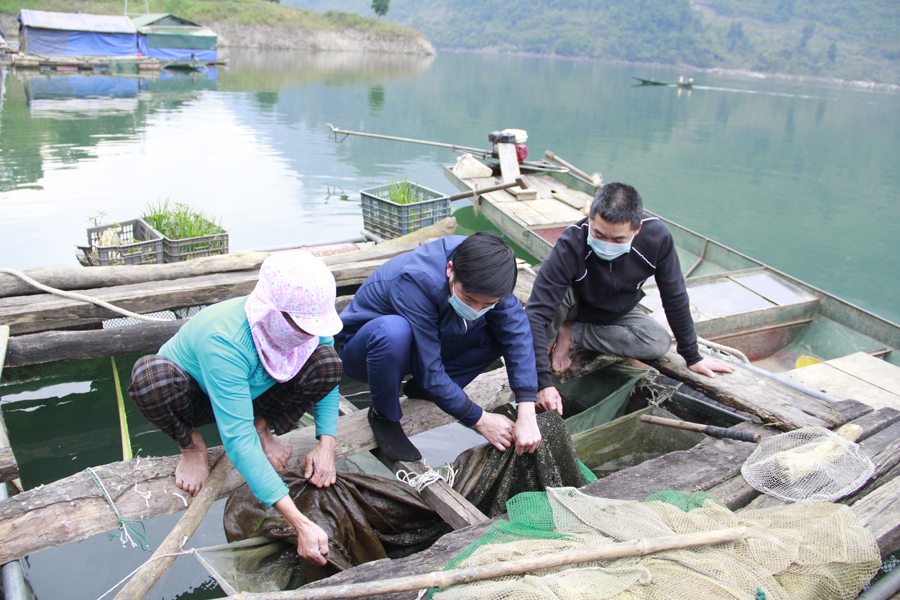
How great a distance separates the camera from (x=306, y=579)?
77.7 inches

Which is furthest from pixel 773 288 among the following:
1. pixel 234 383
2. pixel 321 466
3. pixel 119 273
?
pixel 119 273

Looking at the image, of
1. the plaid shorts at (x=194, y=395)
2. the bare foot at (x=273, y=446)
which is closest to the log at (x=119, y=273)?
the plaid shorts at (x=194, y=395)

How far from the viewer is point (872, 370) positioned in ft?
13.0

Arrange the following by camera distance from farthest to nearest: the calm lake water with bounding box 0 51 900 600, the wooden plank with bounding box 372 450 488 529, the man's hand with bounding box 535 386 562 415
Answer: the calm lake water with bounding box 0 51 900 600, the man's hand with bounding box 535 386 562 415, the wooden plank with bounding box 372 450 488 529

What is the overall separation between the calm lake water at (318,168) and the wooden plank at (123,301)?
1.45 ft

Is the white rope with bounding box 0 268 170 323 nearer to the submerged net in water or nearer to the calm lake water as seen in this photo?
the calm lake water

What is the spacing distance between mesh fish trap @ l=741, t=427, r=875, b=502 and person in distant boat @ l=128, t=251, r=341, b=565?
1639mm

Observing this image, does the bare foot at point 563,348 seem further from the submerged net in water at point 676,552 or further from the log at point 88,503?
the log at point 88,503

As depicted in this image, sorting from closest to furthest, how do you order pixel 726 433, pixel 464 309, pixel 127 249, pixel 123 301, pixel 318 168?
pixel 464 309 → pixel 726 433 → pixel 123 301 → pixel 127 249 → pixel 318 168

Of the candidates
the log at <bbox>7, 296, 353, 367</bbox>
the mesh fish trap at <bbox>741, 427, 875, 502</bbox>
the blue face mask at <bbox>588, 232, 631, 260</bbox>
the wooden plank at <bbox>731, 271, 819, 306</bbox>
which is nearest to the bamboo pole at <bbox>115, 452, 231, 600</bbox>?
the log at <bbox>7, 296, 353, 367</bbox>

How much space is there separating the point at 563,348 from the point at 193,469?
1.89 meters

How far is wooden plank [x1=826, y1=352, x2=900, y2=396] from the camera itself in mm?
3789

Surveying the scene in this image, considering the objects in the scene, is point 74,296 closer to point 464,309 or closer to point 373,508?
point 373,508

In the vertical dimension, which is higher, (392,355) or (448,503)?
(392,355)
